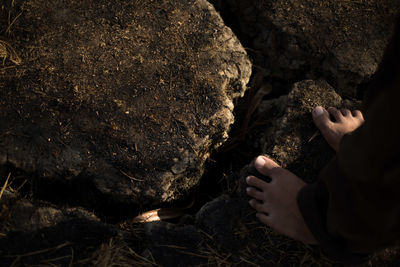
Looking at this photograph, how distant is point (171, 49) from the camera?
1.87 m

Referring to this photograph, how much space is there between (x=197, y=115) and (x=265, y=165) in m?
0.42

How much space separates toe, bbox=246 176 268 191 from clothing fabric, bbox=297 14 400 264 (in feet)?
0.73

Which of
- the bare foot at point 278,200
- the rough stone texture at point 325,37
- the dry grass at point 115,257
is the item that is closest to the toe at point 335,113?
the rough stone texture at point 325,37

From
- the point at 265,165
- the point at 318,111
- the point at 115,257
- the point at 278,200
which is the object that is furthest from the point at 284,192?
the point at 115,257

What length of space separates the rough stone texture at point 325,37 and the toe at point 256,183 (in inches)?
28.9

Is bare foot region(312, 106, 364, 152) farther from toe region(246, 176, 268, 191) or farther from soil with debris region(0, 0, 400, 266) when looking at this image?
toe region(246, 176, 268, 191)

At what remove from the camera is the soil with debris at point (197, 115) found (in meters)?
1.57

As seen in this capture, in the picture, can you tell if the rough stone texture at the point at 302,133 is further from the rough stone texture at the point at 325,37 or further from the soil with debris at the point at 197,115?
the rough stone texture at the point at 325,37

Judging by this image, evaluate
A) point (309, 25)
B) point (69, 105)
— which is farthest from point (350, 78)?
point (69, 105)

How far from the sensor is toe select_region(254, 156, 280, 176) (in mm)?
1696

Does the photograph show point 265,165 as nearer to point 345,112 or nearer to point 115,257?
point 345,112

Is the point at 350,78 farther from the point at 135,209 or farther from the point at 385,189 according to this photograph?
the point at 135,209

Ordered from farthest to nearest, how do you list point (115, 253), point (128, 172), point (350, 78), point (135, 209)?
point (350, 78) < point (135, 209) < point (128, 172) < point (115, 253)

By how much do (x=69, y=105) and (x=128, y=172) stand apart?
453 millimetres
